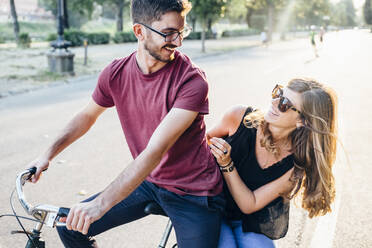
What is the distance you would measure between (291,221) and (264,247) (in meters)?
1.78

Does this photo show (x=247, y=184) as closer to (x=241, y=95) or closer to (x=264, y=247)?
(x=264, y=247)

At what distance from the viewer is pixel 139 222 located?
380cm

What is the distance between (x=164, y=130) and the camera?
6.04ft

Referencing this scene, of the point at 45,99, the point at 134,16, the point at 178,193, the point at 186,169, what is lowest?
the point at 45,99

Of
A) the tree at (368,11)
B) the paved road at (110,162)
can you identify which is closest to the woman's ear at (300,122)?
the paved road at (110,162)

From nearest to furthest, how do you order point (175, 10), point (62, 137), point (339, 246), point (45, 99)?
1. point (175, 10)
2. point (62, 137)
3. point (339, 246)
4. point (45, 99)

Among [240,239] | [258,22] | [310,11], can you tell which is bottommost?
[240,239]

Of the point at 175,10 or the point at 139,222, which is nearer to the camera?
the point at 175,10

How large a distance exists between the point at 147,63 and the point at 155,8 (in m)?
0.28

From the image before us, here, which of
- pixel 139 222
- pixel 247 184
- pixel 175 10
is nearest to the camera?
pixel 175 10

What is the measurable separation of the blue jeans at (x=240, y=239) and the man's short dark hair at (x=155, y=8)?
4.15 feet

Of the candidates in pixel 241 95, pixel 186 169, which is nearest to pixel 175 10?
pixel 186 169

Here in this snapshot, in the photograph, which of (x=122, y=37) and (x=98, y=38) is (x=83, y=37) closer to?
(x=98, y=38)

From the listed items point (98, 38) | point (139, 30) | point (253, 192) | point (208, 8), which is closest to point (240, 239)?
point (253, 192)
